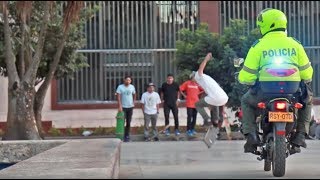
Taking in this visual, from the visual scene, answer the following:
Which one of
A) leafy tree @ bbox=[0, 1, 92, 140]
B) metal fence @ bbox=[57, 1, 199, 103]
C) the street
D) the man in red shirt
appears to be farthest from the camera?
metal fence @ bbox=[57, 1, 199, 103]

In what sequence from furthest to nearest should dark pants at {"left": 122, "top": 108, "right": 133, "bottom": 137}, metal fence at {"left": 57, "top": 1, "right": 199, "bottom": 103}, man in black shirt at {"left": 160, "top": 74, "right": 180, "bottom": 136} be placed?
1. metal fence at {"left": 57, "top": 1, "right": 199, "bottom": 103}
2. man in black shirt at {"left": 160, "top": 74, "right": 180, "bottom": 136}
3. dark pants at {"left": 122, "top": 108, "right": 133, "bottom": 137}

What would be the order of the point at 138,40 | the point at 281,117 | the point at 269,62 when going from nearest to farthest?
the point at 281,117 → the point at 269,62 → the point at 138,40

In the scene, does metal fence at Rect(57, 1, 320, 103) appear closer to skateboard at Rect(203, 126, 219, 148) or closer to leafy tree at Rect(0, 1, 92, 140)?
leafy tree at Rect(0, 1, 92, 140)

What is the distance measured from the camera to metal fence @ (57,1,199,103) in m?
23.2

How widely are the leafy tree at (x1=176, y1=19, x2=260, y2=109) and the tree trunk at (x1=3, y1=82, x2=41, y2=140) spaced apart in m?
4.78

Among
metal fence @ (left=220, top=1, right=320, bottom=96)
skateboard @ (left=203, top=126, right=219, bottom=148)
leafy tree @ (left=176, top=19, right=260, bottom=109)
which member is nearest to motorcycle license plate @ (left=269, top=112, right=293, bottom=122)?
skateboard @ (left=203, top=126, right=219, bottom=148)

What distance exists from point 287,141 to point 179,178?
1.28 m

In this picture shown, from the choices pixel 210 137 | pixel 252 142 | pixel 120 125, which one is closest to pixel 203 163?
pixel 252 142

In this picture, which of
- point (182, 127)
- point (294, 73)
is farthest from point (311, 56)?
point (294, 73)

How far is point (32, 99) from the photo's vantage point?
14.3m

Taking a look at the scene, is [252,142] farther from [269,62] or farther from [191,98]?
[191,98]

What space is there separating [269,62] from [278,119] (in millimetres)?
643

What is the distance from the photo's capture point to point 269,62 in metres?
7.22

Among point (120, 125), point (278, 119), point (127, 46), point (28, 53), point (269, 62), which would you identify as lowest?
point (120, 125)
